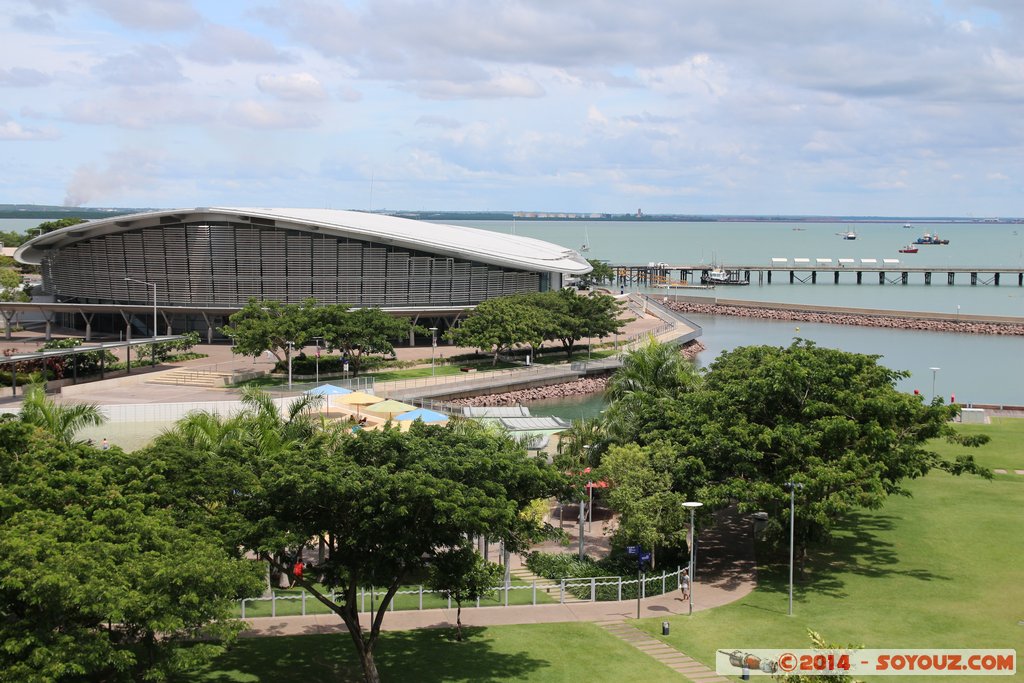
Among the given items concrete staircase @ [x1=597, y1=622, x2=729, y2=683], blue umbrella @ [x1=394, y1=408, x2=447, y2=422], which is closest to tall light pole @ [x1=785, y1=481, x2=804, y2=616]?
concrete staircase @ [x1=597, y1=622, x2=729, y2=683]

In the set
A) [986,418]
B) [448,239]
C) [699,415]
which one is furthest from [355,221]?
[699,415]

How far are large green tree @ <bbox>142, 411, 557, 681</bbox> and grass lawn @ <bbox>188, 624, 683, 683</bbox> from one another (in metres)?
1.46

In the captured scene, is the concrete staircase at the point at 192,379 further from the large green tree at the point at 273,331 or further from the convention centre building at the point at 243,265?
the convention centre building at the point at 243,265

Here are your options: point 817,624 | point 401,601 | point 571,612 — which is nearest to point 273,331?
point 401,601

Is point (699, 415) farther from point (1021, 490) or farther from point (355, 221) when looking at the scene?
point (355, 221)

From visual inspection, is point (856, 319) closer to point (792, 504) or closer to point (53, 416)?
point (792, 504)

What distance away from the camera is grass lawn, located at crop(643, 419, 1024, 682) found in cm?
2925

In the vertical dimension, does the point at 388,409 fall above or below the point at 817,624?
above

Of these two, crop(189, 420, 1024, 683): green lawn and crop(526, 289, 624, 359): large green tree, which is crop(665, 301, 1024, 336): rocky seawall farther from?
crop(189, 420, 1024, 683): green lawn

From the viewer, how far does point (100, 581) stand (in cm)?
1995

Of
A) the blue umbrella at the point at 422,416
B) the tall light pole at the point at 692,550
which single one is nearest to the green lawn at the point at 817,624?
the tall light pole at the point at 692,550

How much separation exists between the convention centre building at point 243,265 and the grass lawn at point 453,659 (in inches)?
2623

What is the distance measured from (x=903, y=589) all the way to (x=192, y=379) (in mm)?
50537

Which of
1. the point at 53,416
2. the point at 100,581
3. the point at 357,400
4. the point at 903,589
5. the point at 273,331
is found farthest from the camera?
the point at 273,331
